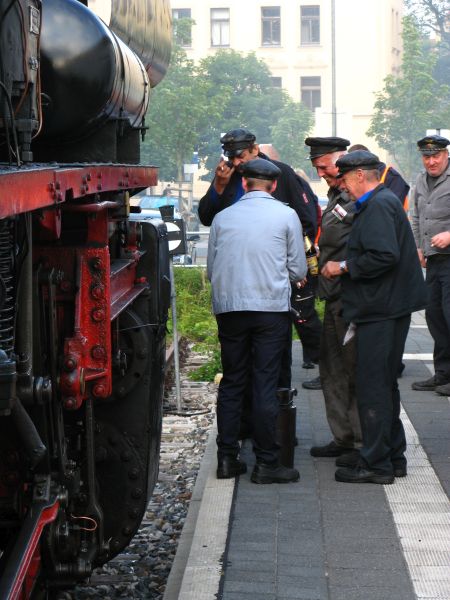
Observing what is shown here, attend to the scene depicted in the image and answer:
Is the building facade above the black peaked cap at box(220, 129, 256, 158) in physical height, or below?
above

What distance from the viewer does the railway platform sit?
5.36 m

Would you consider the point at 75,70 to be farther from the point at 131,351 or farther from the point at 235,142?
the point at 235,142

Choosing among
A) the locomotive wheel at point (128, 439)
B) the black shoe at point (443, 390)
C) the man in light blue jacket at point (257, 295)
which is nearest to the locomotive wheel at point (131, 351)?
the locomotive wheel at point (128, 439)

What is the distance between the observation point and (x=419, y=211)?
10531 mm

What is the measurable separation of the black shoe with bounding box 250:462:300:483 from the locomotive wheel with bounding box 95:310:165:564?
1.26m

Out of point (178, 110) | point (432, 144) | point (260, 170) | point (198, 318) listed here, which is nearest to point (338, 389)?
point (260, 170)

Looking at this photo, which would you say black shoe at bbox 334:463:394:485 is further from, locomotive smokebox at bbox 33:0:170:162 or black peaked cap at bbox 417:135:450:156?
black peaked cap at bbox 417:135:450:156

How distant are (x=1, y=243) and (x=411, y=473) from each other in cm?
421

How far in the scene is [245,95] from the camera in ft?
190

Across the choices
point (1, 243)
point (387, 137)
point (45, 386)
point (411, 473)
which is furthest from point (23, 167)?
point (387, 137)

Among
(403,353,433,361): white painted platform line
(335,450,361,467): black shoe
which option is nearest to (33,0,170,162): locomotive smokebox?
(335,450,361,467): black shoe

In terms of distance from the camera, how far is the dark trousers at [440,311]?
1005cm

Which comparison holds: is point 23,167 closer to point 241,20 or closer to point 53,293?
point 53,293

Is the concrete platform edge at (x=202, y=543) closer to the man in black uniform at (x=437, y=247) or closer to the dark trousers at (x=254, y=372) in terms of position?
the dark trousers at (x=254, y=372)
